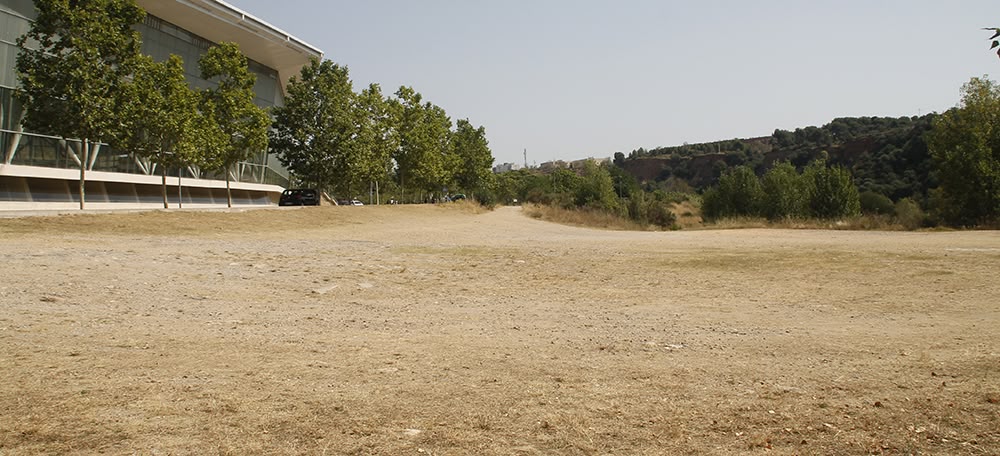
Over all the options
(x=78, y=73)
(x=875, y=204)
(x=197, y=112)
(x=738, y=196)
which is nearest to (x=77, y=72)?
(x=78, y=73)

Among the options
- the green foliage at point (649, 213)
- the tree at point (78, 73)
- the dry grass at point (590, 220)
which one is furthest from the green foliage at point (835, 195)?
the tree at point (78, 73)

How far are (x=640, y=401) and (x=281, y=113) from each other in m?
50.4

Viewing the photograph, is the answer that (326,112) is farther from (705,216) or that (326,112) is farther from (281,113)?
(705,216)

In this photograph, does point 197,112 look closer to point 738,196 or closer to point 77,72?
point 77,72

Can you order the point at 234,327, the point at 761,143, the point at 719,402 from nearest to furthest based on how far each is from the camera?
the point at 719,402 → the point at 234,327 → the point at 761,143

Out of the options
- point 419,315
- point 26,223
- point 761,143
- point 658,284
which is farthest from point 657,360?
point 761,143

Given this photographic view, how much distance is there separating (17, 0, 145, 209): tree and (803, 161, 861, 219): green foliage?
140ft

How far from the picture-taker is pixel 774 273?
14.0 meters

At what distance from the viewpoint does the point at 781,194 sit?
219 feet

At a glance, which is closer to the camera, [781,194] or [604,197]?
[781,194]

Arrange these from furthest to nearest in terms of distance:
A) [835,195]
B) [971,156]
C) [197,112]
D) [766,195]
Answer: [766,195]
[835,195]
[197,112]
[971,156]

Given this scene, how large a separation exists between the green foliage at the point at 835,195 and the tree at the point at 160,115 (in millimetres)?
39962

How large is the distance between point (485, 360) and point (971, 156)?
36.2 meters

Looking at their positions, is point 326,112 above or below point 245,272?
above
